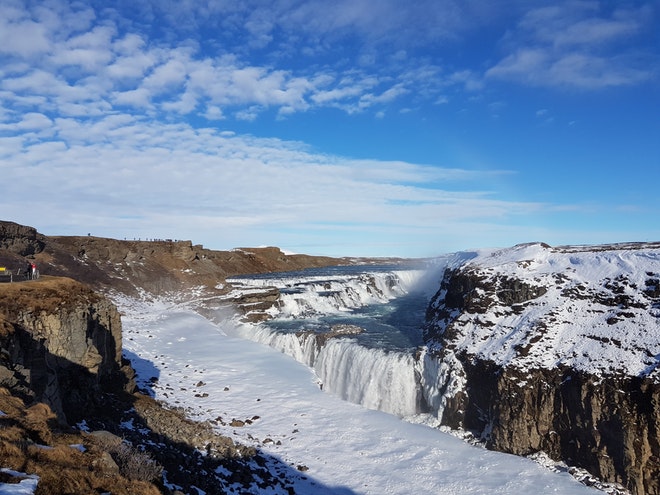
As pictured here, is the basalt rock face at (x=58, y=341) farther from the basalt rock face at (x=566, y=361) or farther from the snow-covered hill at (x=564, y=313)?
the snow-covered hill at (x=564, y=313)

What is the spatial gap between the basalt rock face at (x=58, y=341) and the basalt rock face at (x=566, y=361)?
16.4 meters

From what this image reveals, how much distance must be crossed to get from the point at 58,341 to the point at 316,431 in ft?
38.9

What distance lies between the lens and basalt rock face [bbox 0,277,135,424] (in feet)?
43.4

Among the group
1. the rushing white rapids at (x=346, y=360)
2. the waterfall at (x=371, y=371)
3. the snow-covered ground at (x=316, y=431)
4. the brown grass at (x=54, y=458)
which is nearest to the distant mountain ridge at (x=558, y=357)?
the waterfall at (x=371, y=371)

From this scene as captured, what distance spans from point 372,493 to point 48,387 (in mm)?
11650

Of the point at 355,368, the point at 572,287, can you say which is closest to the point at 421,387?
the point at 355,368

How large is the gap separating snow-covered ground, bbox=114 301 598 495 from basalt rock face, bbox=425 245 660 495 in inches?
61.9

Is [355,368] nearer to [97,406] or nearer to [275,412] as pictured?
[275,412]

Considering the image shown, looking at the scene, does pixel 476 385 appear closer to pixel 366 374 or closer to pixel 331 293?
pixel 366 374

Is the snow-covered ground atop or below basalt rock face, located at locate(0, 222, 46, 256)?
below

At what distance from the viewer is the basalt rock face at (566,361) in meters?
17.1

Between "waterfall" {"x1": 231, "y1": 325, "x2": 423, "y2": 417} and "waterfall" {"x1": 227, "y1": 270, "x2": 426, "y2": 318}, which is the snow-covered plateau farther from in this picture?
"waterfall" {"x1": 227, "y1": 270, "x2": 426, "y2": 318}

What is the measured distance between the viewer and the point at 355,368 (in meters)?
26.8

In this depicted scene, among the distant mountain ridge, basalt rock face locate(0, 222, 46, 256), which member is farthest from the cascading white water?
basalt rock face locate(0, 222, 46, 256)
